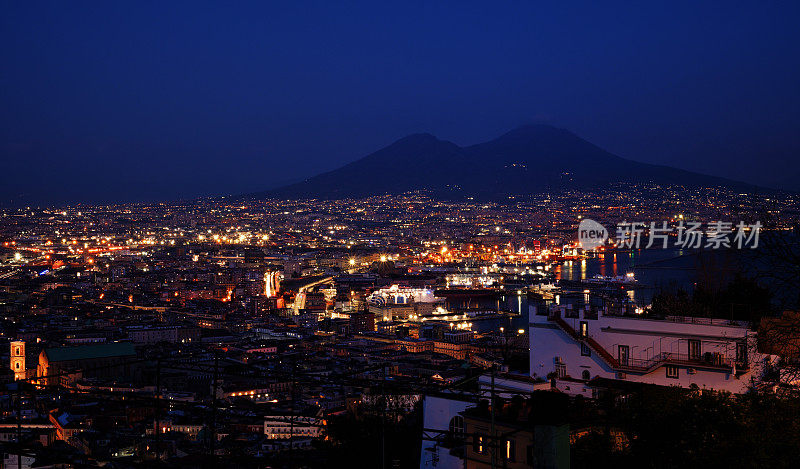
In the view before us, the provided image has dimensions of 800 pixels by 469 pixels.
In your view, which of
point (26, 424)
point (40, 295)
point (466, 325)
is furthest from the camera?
point (40, 295)

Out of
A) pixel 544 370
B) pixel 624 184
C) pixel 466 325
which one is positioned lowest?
pixel 466 325

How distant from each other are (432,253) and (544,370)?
44444 millimetres

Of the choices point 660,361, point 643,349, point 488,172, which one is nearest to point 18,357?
point 643,349

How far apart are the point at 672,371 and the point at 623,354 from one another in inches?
16.8

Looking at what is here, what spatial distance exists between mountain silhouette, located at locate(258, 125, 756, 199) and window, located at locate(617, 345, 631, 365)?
61.6 m

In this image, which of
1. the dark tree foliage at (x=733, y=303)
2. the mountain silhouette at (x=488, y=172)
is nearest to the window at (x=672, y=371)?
the dark tree foliage at (x=733, y=303)

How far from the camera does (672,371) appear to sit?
521 centimetres

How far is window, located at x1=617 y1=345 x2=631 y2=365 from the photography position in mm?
5555

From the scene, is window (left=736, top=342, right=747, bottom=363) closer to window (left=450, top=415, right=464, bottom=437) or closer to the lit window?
window (left=450, top=415, right=464, bottom=437)

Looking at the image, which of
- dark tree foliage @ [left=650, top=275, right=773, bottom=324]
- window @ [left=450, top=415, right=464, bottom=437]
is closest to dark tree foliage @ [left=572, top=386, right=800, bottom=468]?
window @ [left=450, top=415, right=464, bottom=437]

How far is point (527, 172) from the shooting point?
255ft

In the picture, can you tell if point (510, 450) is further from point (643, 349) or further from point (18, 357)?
point (18, 357)

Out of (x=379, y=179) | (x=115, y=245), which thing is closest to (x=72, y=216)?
(x=115, y=245)

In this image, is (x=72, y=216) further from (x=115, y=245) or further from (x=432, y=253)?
(x=432, y=253)
